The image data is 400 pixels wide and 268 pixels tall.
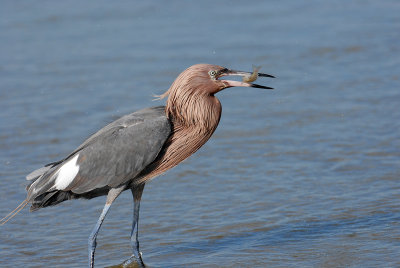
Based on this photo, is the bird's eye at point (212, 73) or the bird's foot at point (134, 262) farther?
the bird's foot at point (134, 262)

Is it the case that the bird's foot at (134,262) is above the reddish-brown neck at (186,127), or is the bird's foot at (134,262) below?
below

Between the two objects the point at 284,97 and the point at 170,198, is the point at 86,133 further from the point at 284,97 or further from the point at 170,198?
the point at 284,97

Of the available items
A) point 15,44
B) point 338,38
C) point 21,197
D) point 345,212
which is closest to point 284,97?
point 338,38

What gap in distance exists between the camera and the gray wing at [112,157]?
21.4 ft

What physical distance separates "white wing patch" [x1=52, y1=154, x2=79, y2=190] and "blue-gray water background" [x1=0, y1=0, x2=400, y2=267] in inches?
29.0

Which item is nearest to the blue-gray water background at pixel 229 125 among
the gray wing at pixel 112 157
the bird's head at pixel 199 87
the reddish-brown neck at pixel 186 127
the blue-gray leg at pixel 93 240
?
the blue-gray leg at pixel 93 240

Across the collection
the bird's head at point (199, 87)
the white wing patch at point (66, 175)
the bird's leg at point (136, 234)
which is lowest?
the bird's leg at point (136, 234)

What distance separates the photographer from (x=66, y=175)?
668 centimetres

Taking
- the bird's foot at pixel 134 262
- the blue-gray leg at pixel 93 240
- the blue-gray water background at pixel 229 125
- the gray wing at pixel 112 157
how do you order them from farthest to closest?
the blue-gray water background at pixel 229 125 < the bird's foot at pixel 134 262 < the blue-gray leg at pixel 93 240 < the gray wing at pixel 112 157

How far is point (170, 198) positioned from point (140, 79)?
3.71 meters

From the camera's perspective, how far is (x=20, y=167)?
8.96 m

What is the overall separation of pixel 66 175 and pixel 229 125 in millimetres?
3603

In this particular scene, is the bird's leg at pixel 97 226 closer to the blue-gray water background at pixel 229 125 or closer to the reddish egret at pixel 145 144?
the reddish egret at pixel 145 144

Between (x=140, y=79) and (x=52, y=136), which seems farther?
(x=140, y=79)
